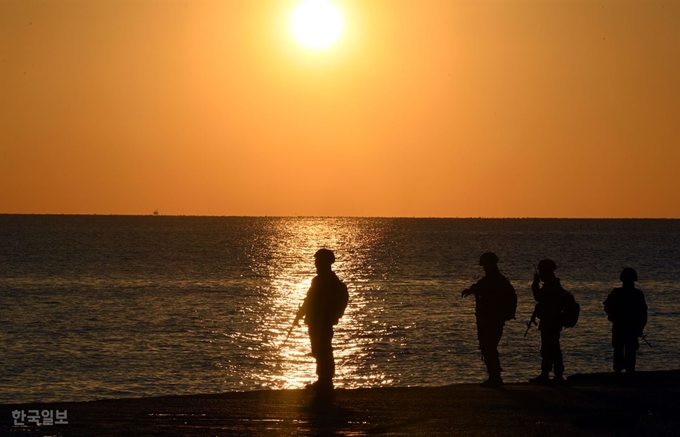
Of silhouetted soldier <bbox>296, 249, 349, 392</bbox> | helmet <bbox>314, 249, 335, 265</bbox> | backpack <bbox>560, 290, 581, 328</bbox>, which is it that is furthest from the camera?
backpack <bbox>560, 290, 581, 328</bbox>

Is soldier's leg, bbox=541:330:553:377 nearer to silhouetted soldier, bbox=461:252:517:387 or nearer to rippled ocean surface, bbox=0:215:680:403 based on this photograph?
silhouetted soldier, bbox=461:252:517:387

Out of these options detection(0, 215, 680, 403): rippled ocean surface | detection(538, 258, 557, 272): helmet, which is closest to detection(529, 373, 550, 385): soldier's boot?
detection(538, 258, 557, 272): helmet

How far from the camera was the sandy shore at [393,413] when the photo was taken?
442 inches

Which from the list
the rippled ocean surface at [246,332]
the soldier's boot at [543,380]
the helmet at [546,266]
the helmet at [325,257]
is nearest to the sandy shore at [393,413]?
the soldier's boot at [543,380]

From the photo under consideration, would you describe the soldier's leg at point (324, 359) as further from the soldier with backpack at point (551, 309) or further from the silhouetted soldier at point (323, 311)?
the soldier with backpack at point (551, 309)

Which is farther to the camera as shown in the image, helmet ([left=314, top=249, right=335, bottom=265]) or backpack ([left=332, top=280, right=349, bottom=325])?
backpack ([left=332, top=280, right=349, bottom=325])

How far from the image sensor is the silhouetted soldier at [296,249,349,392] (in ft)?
45.9

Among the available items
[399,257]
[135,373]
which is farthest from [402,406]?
[399,257]

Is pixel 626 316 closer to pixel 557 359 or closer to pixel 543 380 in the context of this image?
pixel 557 359

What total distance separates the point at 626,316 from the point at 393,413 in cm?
447

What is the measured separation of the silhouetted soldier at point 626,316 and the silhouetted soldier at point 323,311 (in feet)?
12.6

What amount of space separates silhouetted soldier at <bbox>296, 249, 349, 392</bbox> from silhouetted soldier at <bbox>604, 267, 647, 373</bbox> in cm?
383

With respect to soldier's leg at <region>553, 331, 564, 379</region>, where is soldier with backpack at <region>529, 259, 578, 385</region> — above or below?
above

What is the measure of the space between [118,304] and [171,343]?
60.7 ft
